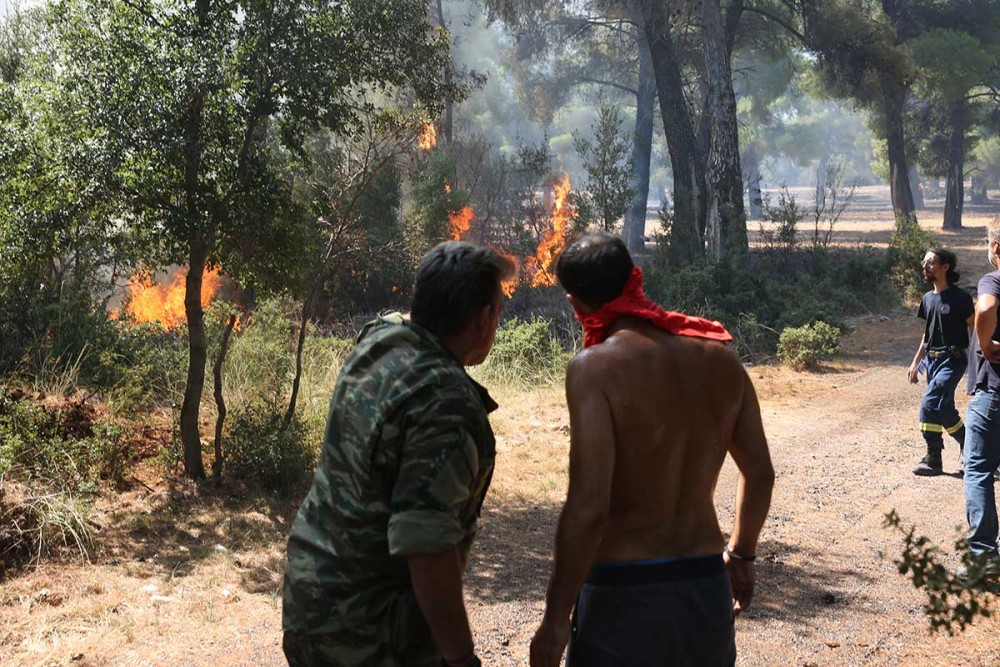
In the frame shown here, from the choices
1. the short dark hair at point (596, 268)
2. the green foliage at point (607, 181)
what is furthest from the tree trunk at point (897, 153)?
the short dark hair at point (596, 268)

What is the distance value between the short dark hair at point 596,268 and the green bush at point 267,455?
5.68 metres

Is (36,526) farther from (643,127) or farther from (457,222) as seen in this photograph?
(643,127)

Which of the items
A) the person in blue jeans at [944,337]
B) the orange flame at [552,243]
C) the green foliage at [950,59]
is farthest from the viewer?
the green foliage at [950,59]

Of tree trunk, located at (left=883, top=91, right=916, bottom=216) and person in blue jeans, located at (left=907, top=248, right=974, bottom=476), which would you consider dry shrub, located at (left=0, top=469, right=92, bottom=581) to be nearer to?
person in blue jeans, located at (left=907, top=248, right=974, bottom=476)

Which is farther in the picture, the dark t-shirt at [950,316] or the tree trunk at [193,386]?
the tree trunk at [193,386]

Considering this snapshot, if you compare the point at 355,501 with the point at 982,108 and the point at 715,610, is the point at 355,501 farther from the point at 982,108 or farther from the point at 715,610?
the point at 982,108

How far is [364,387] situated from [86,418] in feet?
22.4

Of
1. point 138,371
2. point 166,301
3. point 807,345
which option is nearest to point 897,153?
point 807,345

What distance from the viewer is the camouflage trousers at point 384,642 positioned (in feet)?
6.81

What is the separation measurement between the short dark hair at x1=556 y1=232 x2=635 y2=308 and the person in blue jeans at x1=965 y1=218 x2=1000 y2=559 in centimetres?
324

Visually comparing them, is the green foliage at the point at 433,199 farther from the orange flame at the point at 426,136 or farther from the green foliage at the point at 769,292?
the green foliage at the point at 769,292

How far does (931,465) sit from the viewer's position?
7.76 m

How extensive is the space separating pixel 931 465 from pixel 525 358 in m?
5.77

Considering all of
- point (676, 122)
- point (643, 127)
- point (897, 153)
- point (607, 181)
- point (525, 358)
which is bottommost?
point (525, 358)
